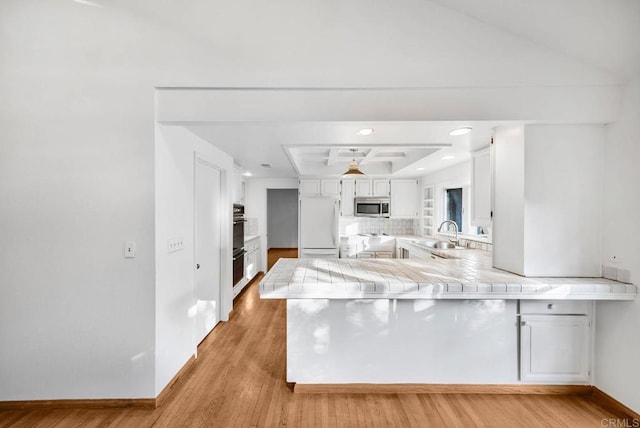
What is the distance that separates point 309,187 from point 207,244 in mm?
2873

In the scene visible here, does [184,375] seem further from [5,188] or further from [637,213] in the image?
[637,213]

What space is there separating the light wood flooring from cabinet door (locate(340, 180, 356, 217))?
12.4ft

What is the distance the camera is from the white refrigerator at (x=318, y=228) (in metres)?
5.30

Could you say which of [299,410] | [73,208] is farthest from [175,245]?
[299,410]

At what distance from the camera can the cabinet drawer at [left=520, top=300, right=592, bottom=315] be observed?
6.88 feet

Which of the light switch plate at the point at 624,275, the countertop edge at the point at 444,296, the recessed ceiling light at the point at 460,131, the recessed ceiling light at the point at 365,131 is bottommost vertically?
the countertop edge at the point at 444,296

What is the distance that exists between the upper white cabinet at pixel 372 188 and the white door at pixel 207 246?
3132 mm

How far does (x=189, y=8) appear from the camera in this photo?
2.02 metres

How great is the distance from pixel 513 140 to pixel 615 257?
3.61 ft

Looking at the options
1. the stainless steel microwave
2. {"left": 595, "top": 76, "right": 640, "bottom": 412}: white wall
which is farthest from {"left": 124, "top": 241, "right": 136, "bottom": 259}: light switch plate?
the stainless steel microwave

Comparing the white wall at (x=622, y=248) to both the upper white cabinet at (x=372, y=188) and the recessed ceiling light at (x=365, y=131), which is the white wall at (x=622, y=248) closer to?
the recessed ceiling light at (x=365, y=131)

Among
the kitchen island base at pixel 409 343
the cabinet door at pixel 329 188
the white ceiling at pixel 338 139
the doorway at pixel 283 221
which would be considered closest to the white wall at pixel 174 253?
the white ceiling at pixel 338 139

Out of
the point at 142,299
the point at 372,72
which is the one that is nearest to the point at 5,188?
the point at 142,299

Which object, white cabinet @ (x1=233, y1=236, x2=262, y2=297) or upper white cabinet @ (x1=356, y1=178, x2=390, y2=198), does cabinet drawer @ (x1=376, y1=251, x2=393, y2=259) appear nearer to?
upper white cabinet @ (x1=356, y1=178, x2=390, y2=198)
